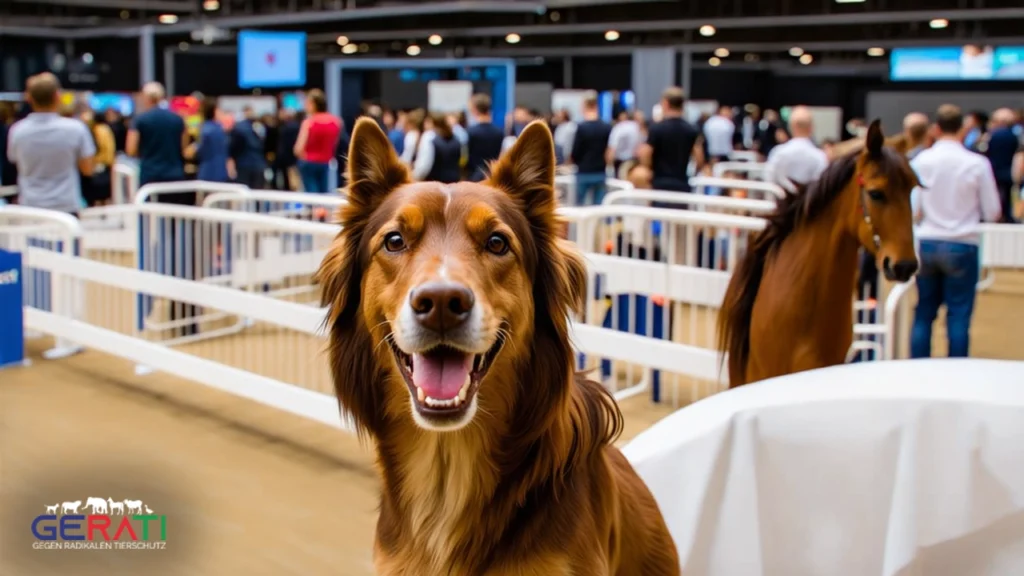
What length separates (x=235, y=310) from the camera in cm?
580

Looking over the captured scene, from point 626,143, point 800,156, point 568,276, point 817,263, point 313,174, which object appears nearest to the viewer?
point 568,276

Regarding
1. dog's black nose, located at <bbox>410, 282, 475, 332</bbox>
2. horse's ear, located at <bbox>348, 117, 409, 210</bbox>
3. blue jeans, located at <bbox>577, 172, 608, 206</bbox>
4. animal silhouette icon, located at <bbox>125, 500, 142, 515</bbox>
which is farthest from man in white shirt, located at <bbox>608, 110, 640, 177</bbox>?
dog's black nose, located at <bbox>410, 282, 475, 332</bbox>

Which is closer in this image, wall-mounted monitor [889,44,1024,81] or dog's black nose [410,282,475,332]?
dog's black nose [410,282,475,332]

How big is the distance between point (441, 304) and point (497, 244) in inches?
10.6

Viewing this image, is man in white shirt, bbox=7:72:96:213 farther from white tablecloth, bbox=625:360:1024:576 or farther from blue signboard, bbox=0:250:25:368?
white tablecloth, bbox=625:360:1024:576

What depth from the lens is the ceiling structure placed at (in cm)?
1862

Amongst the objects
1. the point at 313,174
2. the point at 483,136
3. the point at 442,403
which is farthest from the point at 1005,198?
the point at 442,403

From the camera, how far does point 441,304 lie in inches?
75.9

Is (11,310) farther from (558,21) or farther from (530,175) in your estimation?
(558,21)

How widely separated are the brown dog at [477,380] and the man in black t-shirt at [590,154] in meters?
9.79

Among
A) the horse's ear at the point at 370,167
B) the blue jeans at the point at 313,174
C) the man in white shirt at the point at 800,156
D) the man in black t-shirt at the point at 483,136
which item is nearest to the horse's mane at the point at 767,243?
the horse's ear at the point at 370,167

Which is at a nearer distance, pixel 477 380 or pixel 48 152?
pixel 477 380

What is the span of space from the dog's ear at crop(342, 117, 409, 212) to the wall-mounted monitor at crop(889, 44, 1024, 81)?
21.9 meters

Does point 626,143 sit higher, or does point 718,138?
point 718,138
